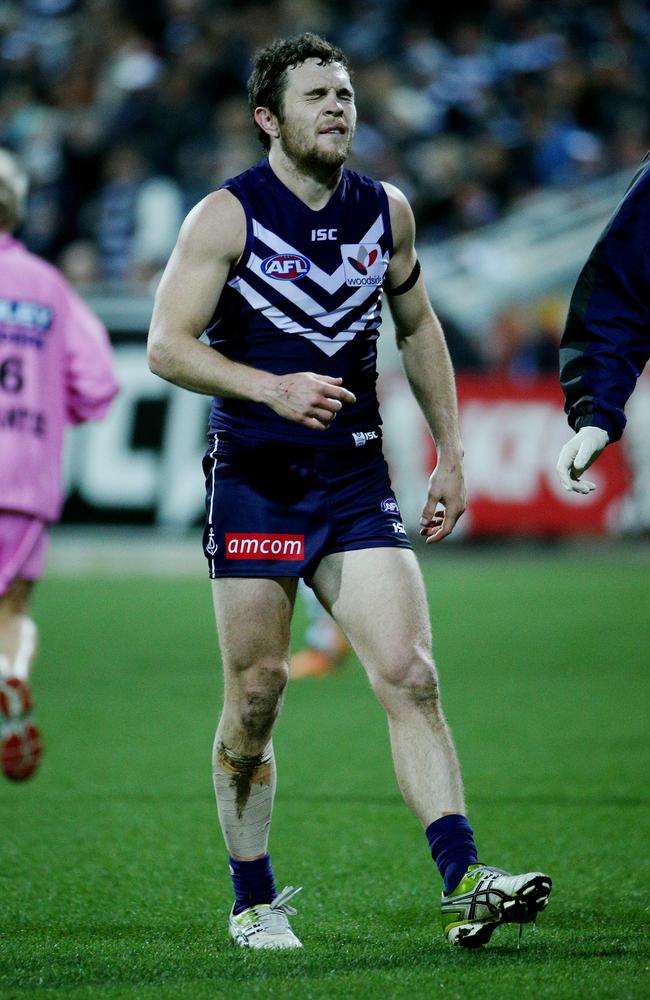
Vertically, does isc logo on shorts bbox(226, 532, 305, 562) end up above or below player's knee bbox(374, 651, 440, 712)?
above

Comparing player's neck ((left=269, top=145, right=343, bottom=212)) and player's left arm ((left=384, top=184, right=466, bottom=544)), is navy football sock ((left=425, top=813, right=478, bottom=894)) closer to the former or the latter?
player's left arm ((left=384, top=184, right=466, bottom=544))

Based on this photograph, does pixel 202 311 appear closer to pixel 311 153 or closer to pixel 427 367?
pixel 311 153

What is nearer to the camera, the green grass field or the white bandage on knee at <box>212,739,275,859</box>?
the green grass field

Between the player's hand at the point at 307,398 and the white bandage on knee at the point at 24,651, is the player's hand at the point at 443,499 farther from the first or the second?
the white bandage on knee at the point at 24,651

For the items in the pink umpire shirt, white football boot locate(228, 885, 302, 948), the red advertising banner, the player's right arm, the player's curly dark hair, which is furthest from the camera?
the red advertising banner

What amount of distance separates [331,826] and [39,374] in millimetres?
2321

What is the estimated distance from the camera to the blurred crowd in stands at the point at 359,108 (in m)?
16.8

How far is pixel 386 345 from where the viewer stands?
14.8m

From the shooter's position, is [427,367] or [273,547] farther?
[427,367]

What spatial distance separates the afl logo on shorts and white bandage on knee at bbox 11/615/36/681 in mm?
2695

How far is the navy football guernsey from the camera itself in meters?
4.29

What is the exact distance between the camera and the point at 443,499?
4.48 m

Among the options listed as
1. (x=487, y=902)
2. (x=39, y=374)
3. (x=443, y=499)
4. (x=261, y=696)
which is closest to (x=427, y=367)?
(x=443, y=499)

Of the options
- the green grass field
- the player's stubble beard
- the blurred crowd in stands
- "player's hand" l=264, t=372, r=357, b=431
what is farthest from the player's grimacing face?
the blurred crowd in stands
